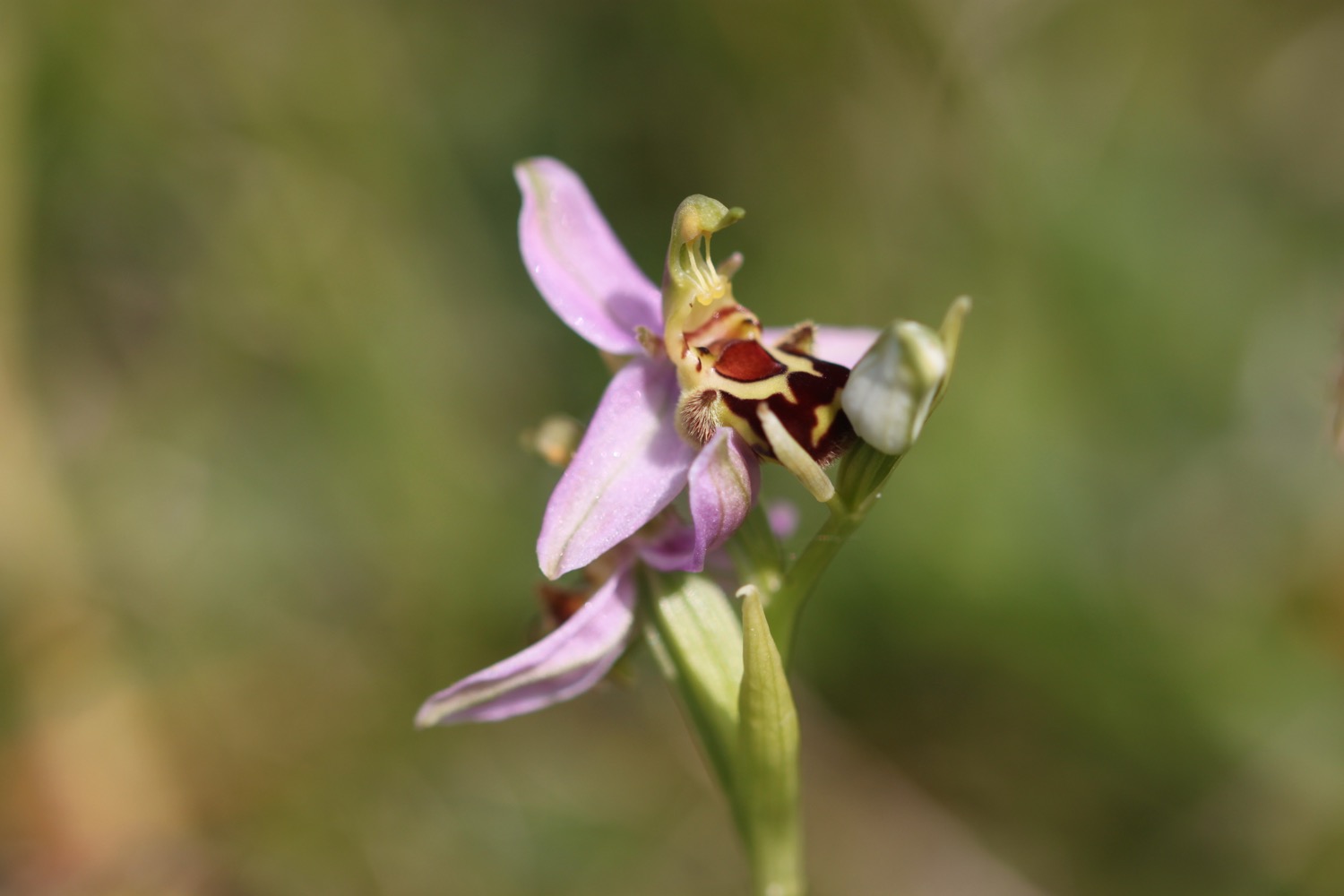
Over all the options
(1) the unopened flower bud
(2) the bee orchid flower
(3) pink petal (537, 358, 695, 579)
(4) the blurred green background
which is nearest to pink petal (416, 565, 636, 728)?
(2) the bee orchid flower

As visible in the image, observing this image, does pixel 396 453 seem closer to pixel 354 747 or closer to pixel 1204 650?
pixel 354 747

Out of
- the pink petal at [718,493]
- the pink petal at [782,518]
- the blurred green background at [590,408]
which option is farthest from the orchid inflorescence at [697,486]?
the blurred green background at [590,408]

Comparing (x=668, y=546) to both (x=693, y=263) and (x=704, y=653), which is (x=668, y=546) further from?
(x=693, y=263)

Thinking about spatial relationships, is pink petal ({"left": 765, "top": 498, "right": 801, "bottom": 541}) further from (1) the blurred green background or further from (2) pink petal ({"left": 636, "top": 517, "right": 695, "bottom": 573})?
(1) the blurred green background

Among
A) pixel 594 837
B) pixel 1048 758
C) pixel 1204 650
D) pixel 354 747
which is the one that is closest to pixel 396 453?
pixel 354 747

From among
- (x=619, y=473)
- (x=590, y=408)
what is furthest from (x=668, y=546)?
(x=590, y=408)

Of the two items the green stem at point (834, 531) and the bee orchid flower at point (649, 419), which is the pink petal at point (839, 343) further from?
the green stem at point (834, 531)
